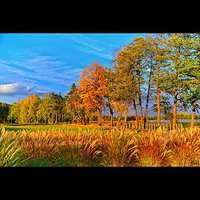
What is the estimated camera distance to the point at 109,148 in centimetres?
471

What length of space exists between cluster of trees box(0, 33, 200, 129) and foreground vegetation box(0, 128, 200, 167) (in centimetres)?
34

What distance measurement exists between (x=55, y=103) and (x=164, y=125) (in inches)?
70.7

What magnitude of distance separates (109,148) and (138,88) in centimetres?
116

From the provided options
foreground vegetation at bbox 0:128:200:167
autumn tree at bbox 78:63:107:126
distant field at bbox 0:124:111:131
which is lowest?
foreground vegetation at bbox 0:128:200:167

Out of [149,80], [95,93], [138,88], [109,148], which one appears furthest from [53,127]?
[149,80]

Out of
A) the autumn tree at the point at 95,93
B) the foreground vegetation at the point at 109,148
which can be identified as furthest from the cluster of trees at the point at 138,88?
the foreground vegetation at the point at 109,148

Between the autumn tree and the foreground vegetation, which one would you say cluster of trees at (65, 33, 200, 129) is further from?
the foreground vegetation

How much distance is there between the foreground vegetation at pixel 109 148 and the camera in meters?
4.70

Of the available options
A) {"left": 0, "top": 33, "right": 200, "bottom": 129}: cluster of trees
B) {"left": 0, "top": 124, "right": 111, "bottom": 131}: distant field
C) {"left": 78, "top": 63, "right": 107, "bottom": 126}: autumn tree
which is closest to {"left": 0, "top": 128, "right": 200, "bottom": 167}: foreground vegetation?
{"left": 0, "top": 124, "right": 111, "bottom": 131}: distant field

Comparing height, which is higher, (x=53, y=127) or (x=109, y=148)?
(x=53, y=127)

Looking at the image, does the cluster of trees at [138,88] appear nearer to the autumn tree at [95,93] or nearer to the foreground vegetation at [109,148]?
the autumn tree at [95,93]

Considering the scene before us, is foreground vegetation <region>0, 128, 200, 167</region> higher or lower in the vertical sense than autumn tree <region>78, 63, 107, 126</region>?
lower

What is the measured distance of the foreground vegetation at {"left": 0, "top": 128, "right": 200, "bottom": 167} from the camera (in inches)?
185

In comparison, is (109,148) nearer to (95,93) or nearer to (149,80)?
(95,93)
